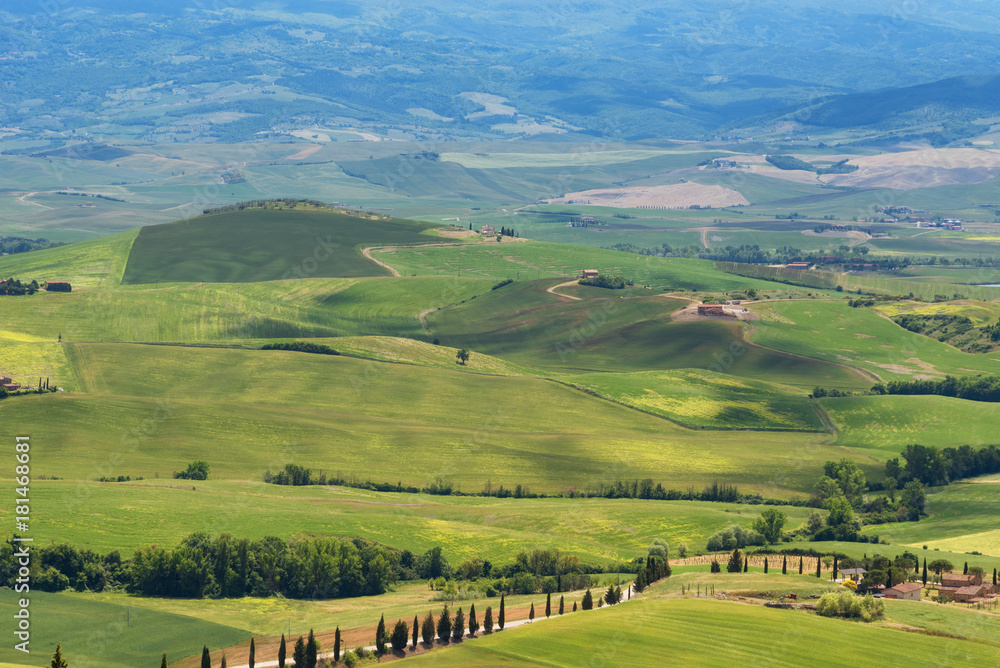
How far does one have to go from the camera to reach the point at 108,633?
78.0 meters

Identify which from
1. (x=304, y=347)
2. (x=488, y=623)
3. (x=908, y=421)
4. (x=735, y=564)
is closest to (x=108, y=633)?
(x=488, y=623)

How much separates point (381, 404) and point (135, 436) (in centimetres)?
3544

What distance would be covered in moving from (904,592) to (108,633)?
56.0m

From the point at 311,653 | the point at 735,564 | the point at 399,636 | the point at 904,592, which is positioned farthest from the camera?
the point at 735,564

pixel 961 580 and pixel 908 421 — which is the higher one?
pixel 908 421

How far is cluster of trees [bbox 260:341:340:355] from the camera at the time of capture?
179375 mm

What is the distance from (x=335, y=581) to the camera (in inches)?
3807

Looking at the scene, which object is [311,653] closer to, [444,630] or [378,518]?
[444,630]

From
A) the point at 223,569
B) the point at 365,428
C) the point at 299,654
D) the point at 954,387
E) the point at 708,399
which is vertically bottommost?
the point at 299,654

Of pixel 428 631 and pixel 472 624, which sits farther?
pixel 472 624

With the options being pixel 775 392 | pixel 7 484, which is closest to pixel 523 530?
pixel 7 484

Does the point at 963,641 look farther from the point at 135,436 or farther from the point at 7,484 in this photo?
the point at 135,436

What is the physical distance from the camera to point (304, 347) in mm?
180250

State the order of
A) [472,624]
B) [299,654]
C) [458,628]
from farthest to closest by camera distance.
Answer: [472,624], [458,628], [299,654]
